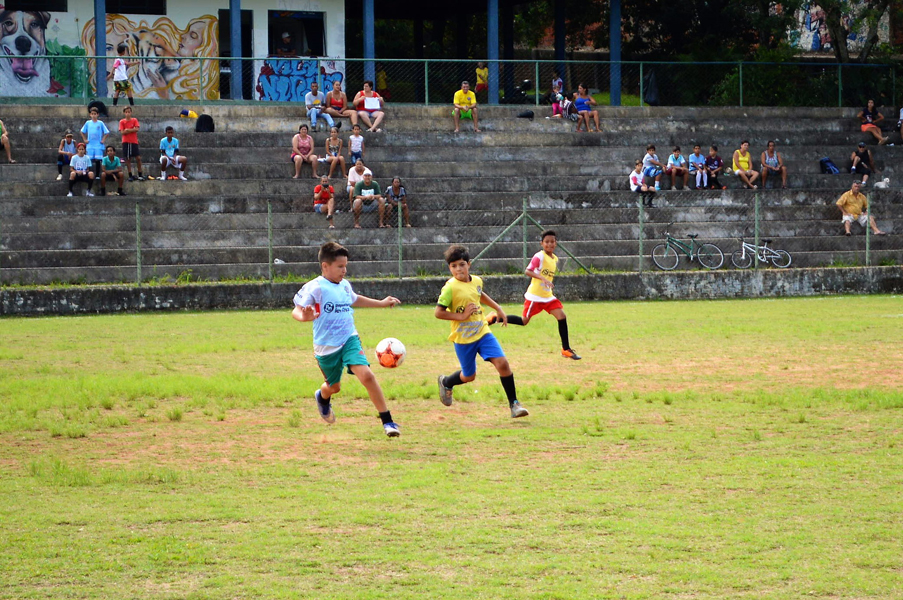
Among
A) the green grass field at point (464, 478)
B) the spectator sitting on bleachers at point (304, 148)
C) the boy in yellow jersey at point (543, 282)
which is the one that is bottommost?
the green grass field at point (464, 478)

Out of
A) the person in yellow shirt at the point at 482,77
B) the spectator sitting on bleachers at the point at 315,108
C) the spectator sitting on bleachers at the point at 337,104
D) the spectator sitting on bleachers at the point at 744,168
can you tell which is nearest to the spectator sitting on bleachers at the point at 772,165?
the spectator sitting on bleachers at the point at 744,168

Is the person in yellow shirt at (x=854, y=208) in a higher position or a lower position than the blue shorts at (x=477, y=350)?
higher

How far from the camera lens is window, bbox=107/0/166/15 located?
32.3m

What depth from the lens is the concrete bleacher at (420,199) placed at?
75.0 feet

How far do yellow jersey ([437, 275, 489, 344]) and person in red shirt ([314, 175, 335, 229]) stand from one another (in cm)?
1421

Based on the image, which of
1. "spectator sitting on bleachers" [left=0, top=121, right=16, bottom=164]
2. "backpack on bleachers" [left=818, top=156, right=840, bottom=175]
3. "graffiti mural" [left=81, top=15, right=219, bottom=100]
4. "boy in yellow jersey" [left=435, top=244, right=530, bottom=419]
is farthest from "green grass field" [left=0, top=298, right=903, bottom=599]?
"graffiti mural" [left=81, top=15, right=219, bottom=100]

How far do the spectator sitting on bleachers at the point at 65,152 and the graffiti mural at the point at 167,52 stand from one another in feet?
18.8

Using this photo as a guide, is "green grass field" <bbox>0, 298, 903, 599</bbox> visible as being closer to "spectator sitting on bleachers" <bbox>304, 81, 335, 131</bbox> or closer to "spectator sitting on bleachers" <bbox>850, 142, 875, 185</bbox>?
"spectator sitting on bleachers" <bbox>304, 81, 335, 131</bbox>

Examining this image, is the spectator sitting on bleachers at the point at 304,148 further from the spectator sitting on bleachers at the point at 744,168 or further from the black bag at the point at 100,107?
the spectator sitting on bleachers at the point at 744,168

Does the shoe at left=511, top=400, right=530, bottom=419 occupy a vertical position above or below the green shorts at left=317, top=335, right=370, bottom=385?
below

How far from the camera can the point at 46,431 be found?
373 inches

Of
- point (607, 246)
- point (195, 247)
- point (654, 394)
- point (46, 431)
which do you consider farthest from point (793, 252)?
point (46, 431)

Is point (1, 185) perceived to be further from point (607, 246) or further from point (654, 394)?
point (654, 394)

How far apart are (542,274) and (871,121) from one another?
20.4 m
